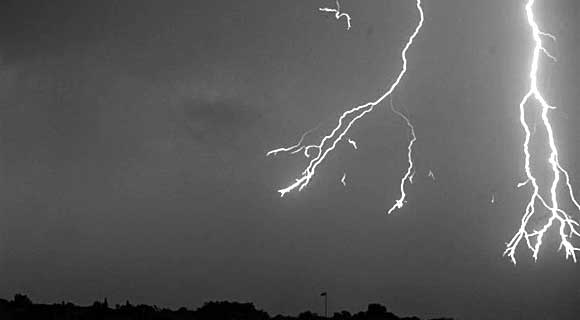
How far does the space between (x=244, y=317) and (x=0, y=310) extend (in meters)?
12.4

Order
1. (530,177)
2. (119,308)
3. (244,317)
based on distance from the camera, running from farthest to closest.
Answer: (244,317) → (119,308) → (530,177)

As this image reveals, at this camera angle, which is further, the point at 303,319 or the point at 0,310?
the point at 303,319

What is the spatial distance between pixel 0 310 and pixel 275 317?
14.1 metres

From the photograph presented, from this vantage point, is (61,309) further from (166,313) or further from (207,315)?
(207,315)

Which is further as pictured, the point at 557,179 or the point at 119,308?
the point at 119,308

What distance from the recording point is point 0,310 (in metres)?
36.4

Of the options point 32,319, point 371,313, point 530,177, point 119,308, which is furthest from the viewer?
point 371,313

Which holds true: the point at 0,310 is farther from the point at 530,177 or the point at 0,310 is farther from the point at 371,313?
the point at 530,177

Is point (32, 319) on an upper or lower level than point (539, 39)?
lower

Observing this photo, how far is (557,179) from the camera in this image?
17797 mm

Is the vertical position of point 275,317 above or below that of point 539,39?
below

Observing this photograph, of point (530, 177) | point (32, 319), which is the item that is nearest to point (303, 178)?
point (530, 177)

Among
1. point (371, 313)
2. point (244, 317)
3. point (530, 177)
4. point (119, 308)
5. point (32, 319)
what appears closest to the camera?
point (530, 177)

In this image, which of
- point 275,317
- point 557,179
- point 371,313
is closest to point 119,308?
point 275,317
